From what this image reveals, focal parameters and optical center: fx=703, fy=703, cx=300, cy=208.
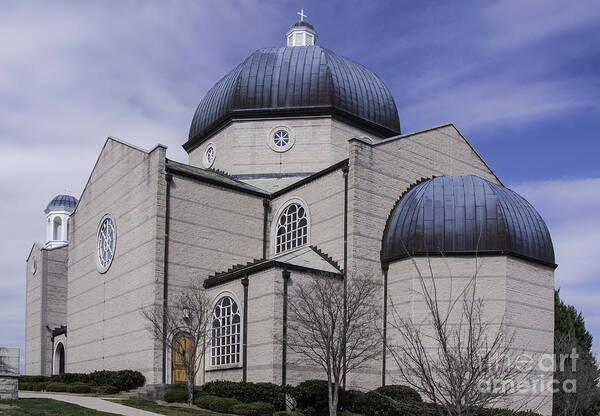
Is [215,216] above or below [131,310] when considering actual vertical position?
above

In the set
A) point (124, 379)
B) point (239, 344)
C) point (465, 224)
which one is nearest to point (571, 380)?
point (465, 224)

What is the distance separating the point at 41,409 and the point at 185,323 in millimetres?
→ 8256

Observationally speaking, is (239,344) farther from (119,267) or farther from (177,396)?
(119,267)

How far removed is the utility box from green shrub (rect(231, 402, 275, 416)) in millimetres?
6690

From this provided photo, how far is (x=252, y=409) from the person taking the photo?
2242cm

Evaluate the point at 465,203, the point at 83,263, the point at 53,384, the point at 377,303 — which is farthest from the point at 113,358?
the point at 465,203

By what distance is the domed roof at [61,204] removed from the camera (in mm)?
53625

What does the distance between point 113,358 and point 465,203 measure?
16.2m

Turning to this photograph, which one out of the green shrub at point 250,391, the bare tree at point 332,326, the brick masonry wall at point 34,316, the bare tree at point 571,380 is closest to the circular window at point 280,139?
the bare tree at point 332,326

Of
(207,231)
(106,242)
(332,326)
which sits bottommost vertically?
(332,326)

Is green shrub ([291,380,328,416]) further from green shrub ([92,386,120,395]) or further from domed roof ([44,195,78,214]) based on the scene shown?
domed roof ([44,195,78,214])

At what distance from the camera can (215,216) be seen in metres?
30.1

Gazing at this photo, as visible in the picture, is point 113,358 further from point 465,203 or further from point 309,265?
point 465,203

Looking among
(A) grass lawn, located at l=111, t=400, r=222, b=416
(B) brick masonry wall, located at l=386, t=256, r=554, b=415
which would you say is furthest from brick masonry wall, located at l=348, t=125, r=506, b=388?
(A) grass lawn, located at l=111, t=400, r=222, b=416
